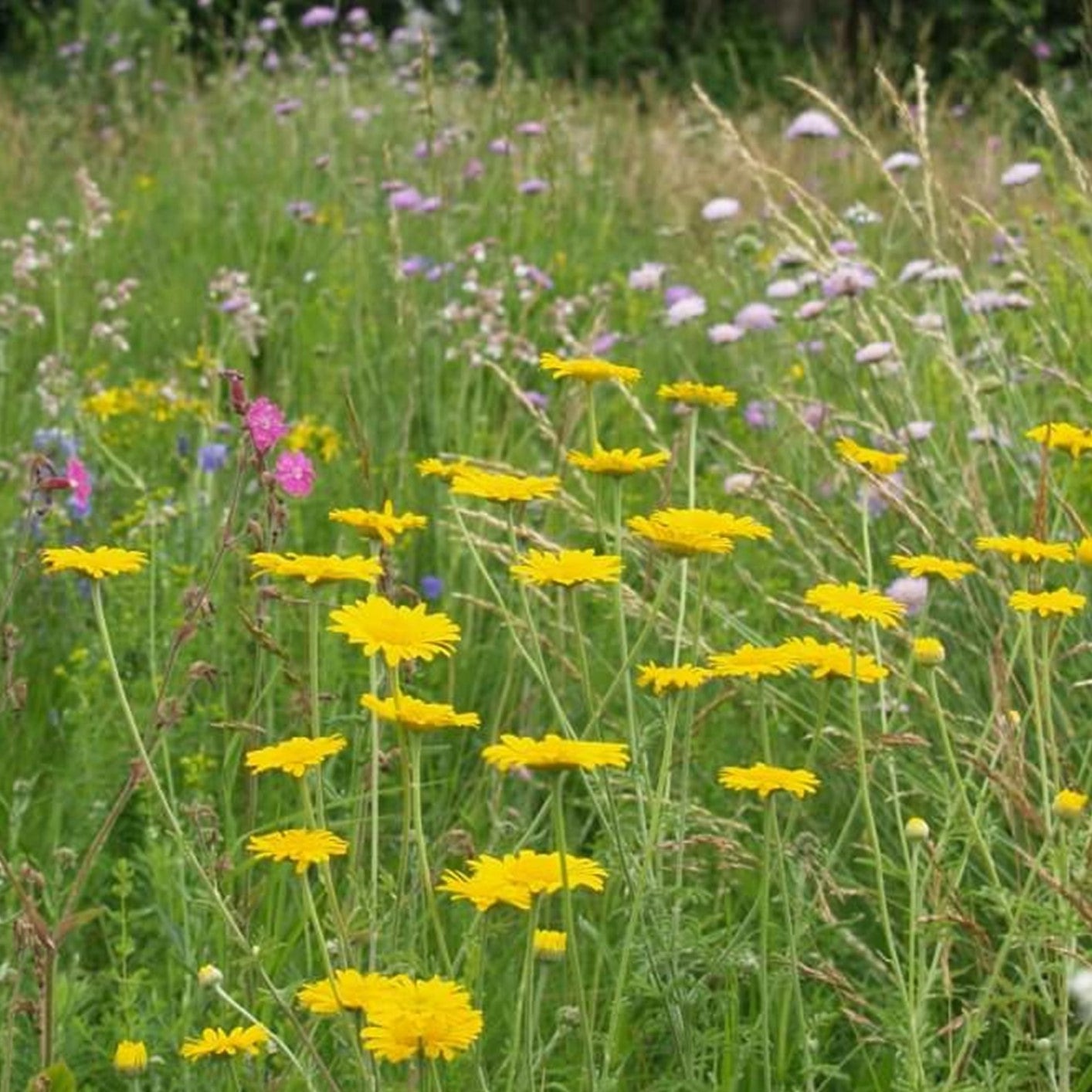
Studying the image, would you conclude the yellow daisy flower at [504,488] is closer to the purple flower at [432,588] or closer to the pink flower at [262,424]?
the pink flower at [262,424]

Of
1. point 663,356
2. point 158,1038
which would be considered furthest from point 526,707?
point 663,356

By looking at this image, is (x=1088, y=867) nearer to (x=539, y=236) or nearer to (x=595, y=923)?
(x=595, y=923)

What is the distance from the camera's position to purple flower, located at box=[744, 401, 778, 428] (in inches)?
126

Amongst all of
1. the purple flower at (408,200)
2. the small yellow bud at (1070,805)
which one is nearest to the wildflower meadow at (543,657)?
the small yellow bud at (1070,805)

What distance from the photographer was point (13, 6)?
34.0ft

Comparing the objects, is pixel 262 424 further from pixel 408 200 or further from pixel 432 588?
pixel 408 200

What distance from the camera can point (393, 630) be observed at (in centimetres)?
118

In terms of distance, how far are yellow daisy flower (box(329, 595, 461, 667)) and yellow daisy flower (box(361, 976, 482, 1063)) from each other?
18cm

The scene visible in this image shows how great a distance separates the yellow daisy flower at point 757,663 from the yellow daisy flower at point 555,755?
18 centimetres

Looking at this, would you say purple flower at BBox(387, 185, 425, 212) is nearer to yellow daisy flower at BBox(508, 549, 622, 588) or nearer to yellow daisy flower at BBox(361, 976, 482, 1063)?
yellow daisy flower at BBox(508, 549, 622, 588)

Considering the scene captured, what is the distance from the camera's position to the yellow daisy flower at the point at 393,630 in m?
1.16

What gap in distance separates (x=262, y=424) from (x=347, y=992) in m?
0.59

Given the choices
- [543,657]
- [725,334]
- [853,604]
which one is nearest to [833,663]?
[853,604]

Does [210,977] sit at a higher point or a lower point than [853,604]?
lower
